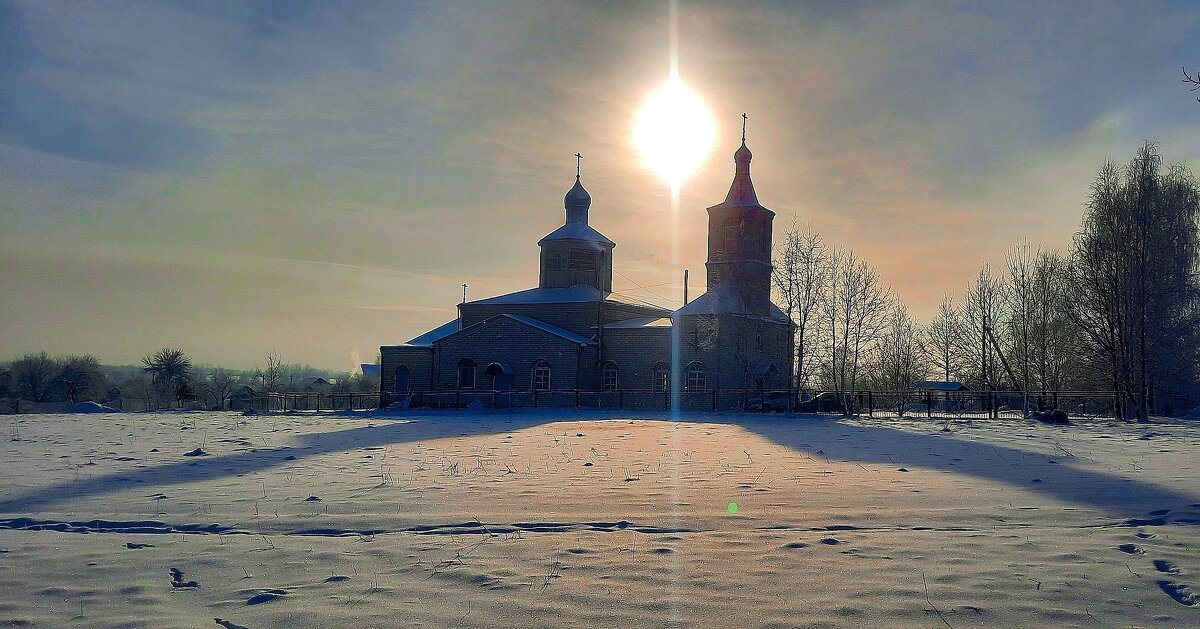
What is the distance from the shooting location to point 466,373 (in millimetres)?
40656

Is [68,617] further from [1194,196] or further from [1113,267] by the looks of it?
[1194,196]

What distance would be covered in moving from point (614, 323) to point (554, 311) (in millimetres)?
3389

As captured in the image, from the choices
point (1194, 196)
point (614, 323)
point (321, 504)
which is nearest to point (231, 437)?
point (321, 504)

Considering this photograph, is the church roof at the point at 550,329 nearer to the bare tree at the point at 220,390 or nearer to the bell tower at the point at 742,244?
the bell tower at the point at 742,244

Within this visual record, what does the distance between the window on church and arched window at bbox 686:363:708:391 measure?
9.95m

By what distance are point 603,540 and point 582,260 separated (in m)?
39.7

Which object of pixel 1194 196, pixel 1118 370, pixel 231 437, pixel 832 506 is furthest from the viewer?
pixel 1194 196

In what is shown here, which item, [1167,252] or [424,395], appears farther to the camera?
[424,395]

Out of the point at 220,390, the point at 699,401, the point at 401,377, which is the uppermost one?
the point at 401,377

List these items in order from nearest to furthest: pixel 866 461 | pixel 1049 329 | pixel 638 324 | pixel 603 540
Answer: pixel 603 540
pixel 866 461
pixel 1049 329
pixel 638 324

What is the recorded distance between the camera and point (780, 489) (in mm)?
9086

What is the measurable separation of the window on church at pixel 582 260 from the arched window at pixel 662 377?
345 inches

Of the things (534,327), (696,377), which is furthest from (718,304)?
(534,327)

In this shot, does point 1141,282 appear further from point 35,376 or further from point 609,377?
point 35,376
